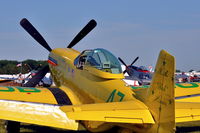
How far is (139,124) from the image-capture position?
5.21 m

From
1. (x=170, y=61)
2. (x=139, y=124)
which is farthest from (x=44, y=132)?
(x=170, y=61)

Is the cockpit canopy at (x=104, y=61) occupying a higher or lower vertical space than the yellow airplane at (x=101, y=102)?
higher

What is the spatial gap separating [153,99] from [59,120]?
1.76 meters

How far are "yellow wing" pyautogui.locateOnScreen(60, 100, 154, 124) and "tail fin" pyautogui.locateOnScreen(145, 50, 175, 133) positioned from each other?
16cm

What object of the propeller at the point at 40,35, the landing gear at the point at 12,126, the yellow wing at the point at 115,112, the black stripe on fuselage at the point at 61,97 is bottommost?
the landing gear at the point at 12,126

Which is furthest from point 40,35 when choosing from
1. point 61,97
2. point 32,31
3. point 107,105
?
point 107,105

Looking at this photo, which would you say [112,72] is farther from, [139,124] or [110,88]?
[139,124]

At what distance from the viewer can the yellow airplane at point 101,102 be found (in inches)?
187

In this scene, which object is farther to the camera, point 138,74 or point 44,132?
point 138,74

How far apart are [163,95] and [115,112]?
801 mm

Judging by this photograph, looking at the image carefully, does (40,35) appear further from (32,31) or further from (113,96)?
(113,96)

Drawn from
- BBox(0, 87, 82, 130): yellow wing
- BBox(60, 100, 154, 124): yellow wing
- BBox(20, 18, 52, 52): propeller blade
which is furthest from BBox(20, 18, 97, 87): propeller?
BBox(60, 100, 154, 124): yellow wing

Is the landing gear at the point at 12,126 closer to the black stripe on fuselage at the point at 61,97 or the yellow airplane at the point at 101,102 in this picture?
the yellow airplane at the point at 101,102

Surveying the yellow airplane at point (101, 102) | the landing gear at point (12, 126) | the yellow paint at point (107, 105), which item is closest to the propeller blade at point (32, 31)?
the yellow airplane at point (101, 102)
